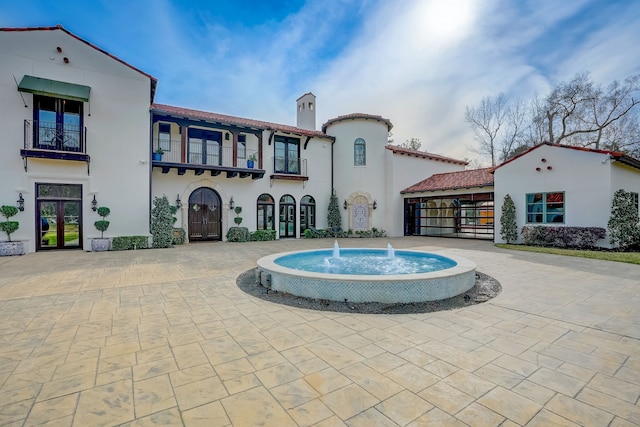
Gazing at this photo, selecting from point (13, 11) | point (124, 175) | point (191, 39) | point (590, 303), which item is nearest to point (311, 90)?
point (191, 39)

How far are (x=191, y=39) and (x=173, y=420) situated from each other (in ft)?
37.9

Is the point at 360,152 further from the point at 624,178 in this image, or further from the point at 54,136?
the point at 54,136

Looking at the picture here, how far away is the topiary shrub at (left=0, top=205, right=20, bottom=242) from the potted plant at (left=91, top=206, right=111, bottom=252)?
7.49ft

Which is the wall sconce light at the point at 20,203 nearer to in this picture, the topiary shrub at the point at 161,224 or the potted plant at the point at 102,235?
the potted plant at the point at 102,235

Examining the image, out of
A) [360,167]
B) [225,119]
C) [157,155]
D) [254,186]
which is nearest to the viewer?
[157,155]

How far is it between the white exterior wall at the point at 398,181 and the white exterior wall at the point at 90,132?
43.3 ft

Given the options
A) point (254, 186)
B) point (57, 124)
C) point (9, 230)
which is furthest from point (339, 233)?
point (9, 230)

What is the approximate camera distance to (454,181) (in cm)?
1719

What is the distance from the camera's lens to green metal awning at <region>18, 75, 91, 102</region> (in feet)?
34.4

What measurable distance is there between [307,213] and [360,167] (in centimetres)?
434

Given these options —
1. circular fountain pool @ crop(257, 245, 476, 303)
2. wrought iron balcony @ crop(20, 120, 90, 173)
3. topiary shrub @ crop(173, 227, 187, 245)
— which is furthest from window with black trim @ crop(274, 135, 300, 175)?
circular fountain pool @ crop(257, 245, 476, 303)

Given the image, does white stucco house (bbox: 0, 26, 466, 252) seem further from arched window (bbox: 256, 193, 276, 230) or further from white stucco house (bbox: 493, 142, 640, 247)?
white stucco house (bbox: 493, 142, 640, 247)

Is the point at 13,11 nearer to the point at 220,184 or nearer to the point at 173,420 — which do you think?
the point at 220,184

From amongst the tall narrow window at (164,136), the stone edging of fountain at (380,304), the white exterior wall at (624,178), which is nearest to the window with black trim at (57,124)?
the tall narrow window at (164,136)
